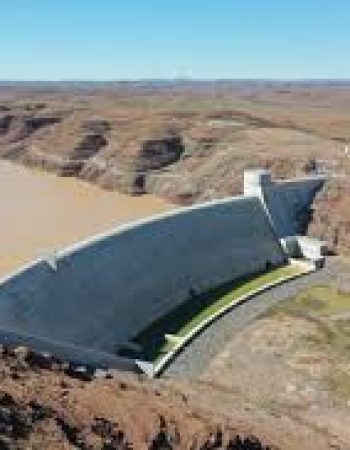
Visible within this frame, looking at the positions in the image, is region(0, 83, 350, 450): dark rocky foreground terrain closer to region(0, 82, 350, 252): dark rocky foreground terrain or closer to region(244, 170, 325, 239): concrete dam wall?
region(0, 82, 350, 252): dark rocky foreground terrain

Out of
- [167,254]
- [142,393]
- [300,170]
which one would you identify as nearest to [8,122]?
[300,170]

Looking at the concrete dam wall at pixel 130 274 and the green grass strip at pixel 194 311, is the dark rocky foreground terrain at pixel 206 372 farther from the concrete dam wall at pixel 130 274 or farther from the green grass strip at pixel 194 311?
the concrete dam wall at pixel 130 274

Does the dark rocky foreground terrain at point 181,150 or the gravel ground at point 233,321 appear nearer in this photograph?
the gravel ground at point 233,321

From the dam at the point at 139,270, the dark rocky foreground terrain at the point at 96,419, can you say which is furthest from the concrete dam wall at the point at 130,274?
the dark rocky foreground terrain at the point at 96,419

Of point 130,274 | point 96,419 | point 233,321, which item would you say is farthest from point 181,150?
point 96,419

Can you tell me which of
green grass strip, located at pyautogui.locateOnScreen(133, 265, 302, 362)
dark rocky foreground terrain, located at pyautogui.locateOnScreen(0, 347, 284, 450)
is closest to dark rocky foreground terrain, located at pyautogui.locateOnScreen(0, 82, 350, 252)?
green grass strip, located at pyautogui.locateOnScreen(133, 265, 302, 362)

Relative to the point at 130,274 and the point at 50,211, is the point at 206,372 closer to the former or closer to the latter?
the point at 130,274

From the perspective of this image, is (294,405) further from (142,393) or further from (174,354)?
(142,393)
